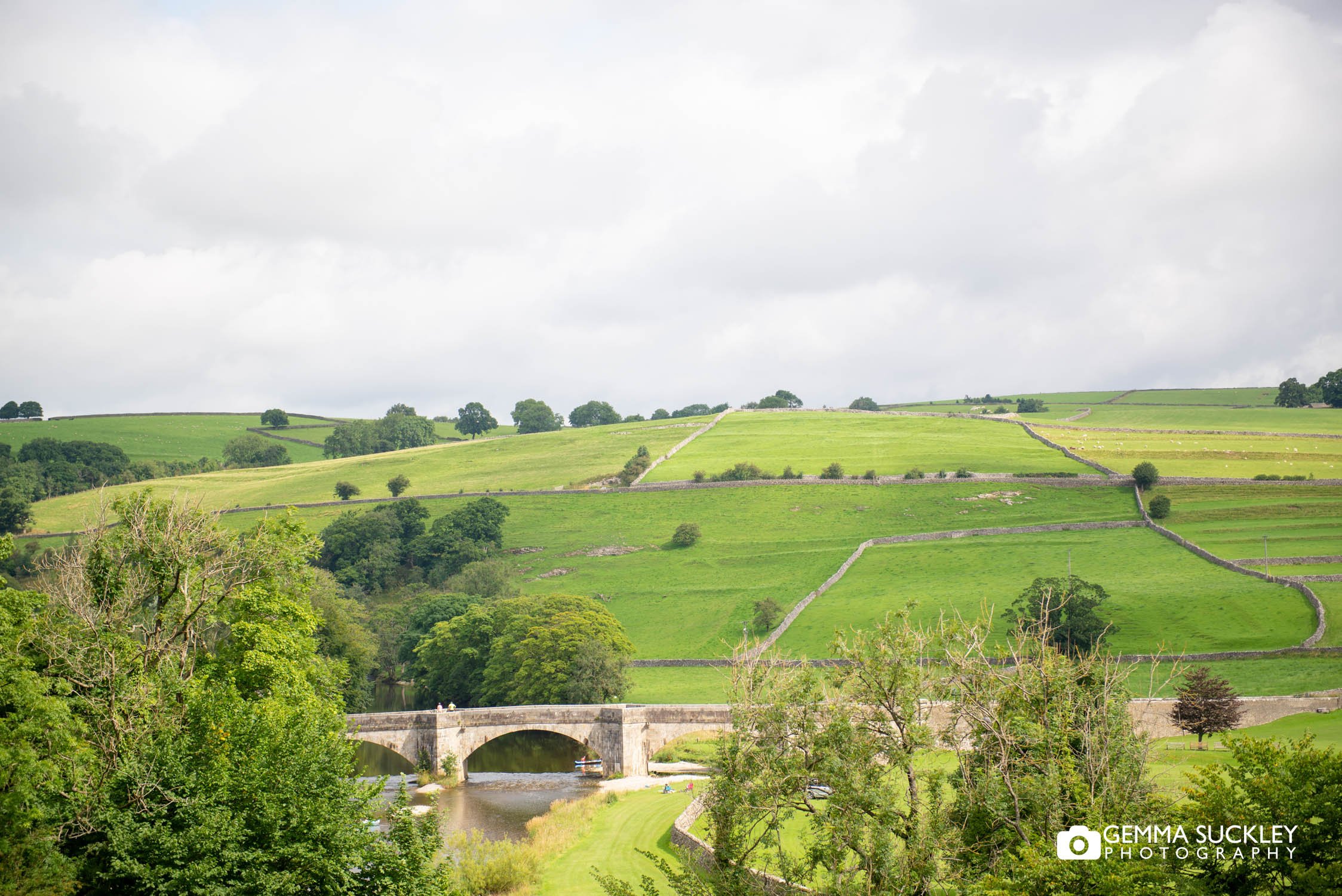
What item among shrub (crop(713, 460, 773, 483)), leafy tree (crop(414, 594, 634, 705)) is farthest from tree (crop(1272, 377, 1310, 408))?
leafy tree (crop(414, 594, 634, 705))

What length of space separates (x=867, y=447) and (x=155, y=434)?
122 meters

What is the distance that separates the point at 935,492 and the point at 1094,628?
134ft

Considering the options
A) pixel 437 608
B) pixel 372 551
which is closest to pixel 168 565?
pixel 437 608

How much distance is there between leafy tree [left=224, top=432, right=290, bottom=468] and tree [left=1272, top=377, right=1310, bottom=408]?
508 feet

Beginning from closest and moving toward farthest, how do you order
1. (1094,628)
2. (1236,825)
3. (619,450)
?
(1236,825), (1094,628), (619,450)

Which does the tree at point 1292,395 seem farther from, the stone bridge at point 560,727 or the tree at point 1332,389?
the stone bridge at point 560,727

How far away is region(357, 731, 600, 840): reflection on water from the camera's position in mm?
46125

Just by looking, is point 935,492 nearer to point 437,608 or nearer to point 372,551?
point 437,608

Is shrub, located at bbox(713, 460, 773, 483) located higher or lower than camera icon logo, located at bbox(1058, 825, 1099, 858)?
higher

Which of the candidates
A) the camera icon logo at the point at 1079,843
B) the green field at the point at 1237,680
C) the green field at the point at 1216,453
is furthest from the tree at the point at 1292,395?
the camera icon logo at the point at 1079,843

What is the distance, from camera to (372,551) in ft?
335

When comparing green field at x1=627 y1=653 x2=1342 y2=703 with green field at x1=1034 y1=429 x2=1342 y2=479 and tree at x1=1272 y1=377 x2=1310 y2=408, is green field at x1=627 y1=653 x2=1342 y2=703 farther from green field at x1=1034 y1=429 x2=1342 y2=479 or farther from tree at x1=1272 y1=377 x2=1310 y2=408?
tree at x1=1272 y1=377 x2=1310 y2=408

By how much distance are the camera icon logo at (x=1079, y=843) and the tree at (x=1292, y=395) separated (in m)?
151

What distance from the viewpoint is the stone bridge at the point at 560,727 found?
5419cm
